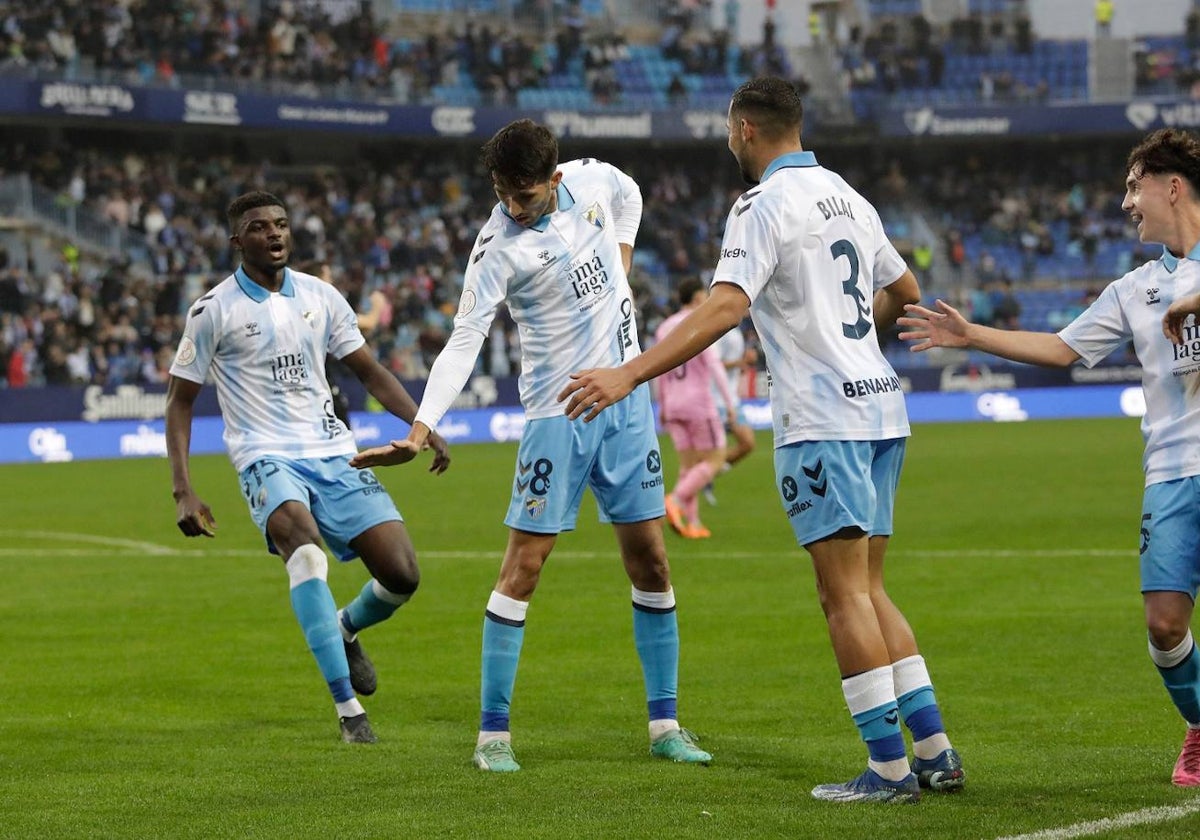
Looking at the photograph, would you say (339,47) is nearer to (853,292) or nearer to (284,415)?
(284,415)

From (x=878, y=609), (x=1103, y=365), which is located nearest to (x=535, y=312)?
(x=878, y=609)

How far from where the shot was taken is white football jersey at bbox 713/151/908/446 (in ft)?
19.4

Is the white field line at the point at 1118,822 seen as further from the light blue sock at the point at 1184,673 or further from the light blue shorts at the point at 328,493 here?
the light blue shorts at the point at 328,493

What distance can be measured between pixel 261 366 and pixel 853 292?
3.28 meters

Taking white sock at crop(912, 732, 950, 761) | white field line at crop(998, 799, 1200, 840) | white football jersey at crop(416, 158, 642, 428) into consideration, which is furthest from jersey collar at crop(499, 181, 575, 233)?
white field line at crop(998, 799, 1200, 840)

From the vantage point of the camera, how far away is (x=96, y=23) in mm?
37906

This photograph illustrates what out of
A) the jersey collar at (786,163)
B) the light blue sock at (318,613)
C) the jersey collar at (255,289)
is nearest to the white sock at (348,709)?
the light blue sock at (318,613)

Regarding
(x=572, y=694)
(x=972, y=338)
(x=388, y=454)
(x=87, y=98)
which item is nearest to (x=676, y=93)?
(x=87, y=98)

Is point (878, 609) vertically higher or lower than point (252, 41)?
lower

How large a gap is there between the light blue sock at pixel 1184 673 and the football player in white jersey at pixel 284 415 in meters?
3.51

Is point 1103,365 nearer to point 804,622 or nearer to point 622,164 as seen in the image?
point 622,164

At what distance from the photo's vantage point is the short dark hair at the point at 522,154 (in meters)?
6.84

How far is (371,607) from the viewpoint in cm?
835

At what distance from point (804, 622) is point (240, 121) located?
31.4 meters
